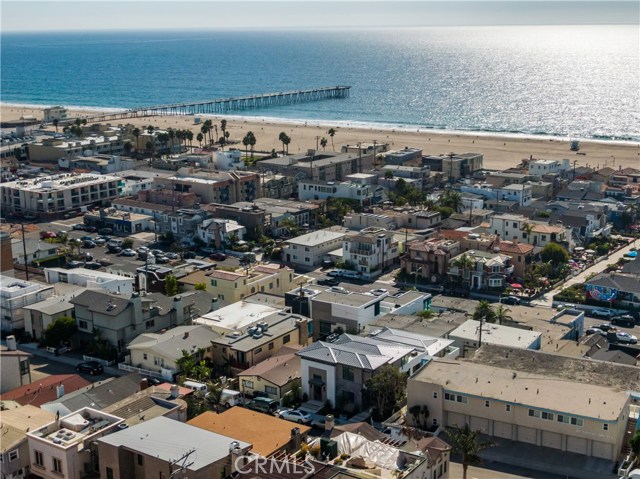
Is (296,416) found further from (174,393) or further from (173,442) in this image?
(173,442)

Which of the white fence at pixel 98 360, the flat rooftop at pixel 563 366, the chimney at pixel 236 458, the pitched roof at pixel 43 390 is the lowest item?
the white fence at pixel 98 360

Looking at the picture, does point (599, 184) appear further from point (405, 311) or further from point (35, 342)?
point (35, 342)

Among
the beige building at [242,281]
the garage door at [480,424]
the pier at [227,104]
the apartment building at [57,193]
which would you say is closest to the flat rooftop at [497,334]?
the garage door at [480,424]

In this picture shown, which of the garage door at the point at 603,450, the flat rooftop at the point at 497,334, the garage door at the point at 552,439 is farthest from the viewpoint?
the flat rooftop at the point at 497,334

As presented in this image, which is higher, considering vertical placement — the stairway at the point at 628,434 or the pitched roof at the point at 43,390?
the pitched roof at the point at 43,390

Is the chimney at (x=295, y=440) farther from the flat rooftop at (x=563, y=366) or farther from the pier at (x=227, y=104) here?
the pier at (x=227, y=104)

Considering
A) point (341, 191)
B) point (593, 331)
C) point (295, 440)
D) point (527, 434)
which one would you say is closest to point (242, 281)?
point (593, 331)

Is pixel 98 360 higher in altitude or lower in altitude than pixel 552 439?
lower
